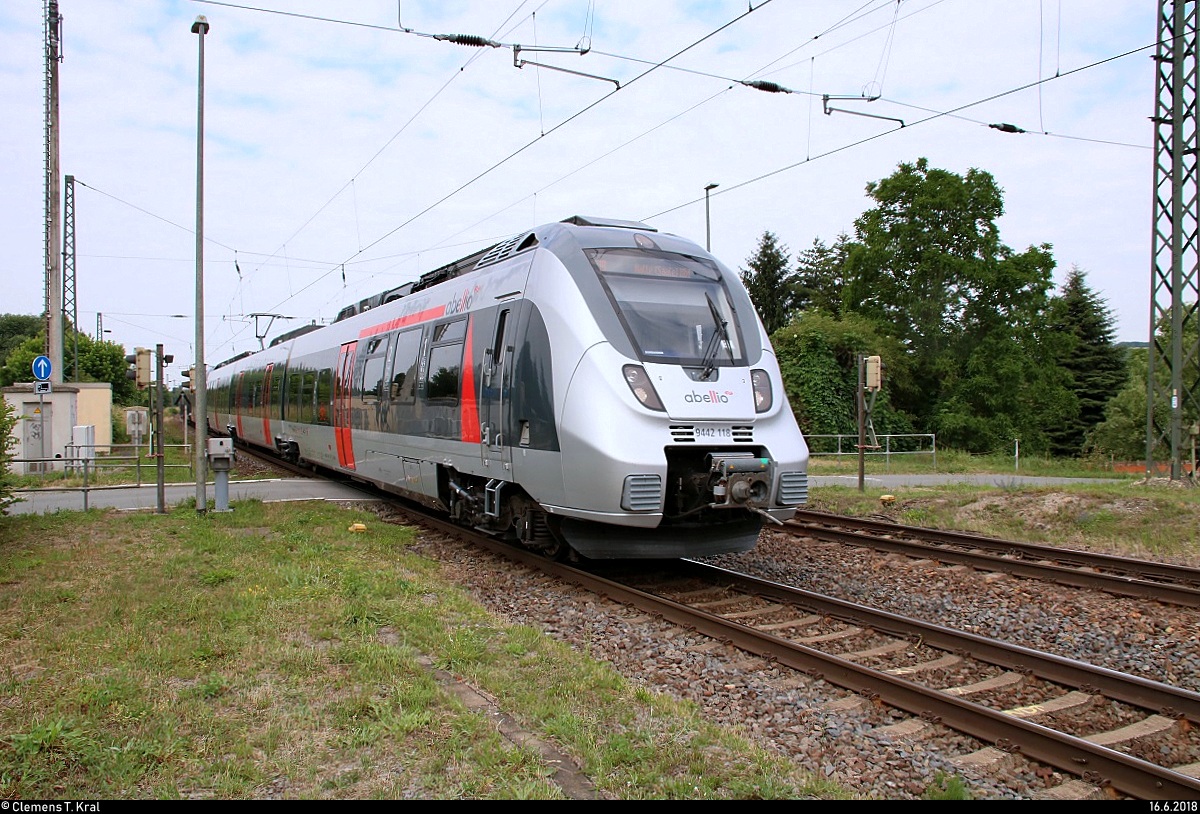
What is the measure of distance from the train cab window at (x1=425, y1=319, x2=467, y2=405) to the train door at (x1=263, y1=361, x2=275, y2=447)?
12.9m

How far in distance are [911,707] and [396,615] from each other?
391 cm

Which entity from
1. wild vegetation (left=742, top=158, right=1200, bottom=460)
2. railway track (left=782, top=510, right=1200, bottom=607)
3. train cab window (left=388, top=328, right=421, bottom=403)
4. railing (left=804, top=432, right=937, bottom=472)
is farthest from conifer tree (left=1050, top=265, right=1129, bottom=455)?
train cab window (left=388, top=328, right=421, bottom=403)

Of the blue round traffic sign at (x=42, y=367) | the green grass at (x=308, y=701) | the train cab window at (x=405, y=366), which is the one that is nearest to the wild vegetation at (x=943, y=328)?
the train cab window at (x=405, y=366)

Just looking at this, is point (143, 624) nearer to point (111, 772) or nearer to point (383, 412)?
point (111, 772)

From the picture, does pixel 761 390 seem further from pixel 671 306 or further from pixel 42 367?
pixel 42 367

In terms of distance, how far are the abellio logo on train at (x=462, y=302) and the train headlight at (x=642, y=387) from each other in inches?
126

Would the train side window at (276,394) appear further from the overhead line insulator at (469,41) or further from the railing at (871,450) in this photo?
the railing at (871,450)

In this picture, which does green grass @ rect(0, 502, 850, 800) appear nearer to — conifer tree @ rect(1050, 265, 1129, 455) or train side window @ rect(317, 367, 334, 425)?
train side window @ rect(317, 367, 334, 425)

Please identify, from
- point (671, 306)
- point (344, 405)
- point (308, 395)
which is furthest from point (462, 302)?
point (308, 395)

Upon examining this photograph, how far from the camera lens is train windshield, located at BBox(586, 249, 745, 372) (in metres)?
7.86

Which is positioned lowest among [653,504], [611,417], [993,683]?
[993,683]

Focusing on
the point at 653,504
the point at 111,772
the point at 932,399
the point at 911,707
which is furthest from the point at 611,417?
the point at 932,399

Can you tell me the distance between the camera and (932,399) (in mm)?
38031

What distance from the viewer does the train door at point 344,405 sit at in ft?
48.6
